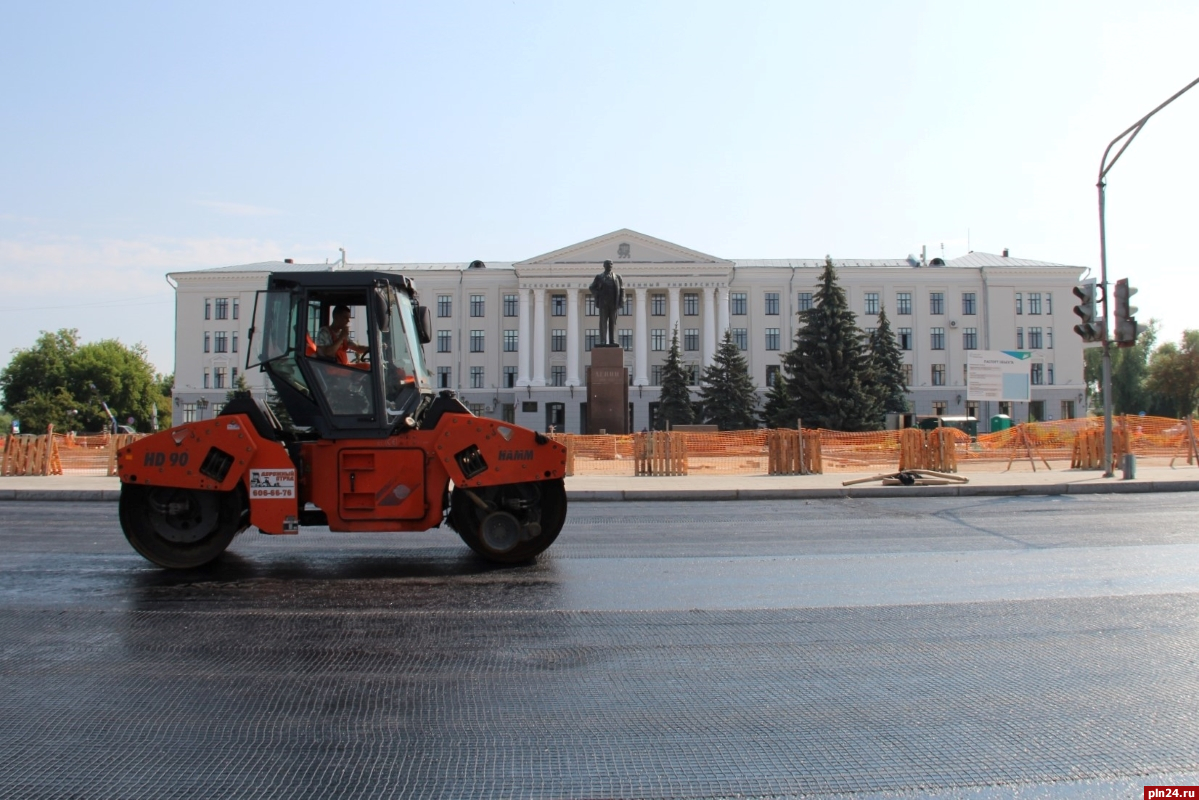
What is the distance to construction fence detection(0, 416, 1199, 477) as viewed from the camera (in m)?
22.4

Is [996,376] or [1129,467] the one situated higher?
[996,376]

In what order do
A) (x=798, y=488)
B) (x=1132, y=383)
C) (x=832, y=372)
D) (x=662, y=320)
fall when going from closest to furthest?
(x=798, y=488), (x=832, y=372), (x=662, y=320), (x=1132, y=383)

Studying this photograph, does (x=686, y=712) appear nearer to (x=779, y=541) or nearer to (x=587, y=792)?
(x=587, y=792)

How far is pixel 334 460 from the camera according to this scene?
7738 millimetres

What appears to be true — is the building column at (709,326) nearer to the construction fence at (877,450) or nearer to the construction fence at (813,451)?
the construction fence at (877,450)

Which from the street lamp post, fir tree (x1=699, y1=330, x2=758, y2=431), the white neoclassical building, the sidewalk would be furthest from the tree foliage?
the street lamp post

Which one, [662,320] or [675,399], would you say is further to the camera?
[662,320]

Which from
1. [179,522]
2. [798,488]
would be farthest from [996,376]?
[179,522]

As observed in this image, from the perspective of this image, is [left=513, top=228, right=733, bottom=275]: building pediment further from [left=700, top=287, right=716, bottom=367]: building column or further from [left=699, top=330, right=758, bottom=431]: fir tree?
[left=699, top=330, right=758, bottom=431]: fir tree

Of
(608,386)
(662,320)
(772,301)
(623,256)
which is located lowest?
(608,386)

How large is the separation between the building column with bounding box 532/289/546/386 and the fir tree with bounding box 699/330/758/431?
71.6ft

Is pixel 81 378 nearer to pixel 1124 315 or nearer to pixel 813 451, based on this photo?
pixel 813 451

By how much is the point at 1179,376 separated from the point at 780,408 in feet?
165

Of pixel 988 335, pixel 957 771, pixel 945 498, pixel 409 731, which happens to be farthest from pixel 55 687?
pixel 988 335
